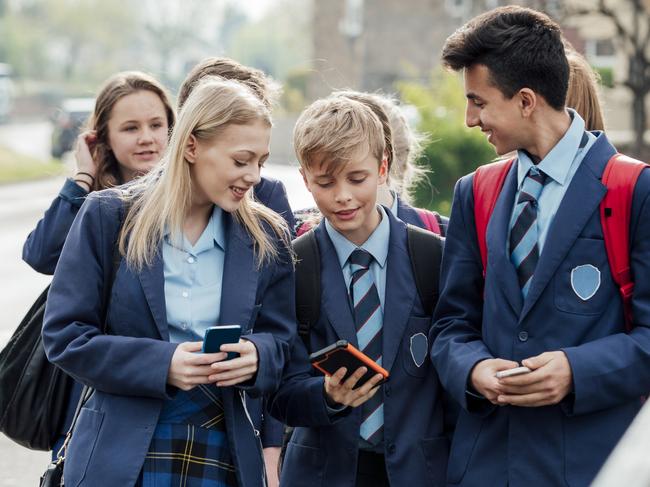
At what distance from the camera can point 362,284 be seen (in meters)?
3.76

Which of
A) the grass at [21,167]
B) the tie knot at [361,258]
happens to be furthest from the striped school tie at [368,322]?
the grass at [21,167]

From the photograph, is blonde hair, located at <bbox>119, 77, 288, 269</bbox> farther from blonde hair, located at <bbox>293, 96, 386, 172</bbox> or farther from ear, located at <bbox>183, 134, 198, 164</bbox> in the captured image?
blonde hair, located at <bbox>293, 96, 386, 172</bbox>

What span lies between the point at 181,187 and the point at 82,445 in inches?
31.5

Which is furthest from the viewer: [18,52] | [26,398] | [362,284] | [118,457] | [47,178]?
[18,52]

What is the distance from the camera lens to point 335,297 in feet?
12.2

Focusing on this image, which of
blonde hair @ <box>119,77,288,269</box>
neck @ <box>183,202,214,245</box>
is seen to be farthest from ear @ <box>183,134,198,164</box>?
neck @ <box>183,202,214,245</box>

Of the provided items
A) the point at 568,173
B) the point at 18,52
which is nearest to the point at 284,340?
the point at 568,173

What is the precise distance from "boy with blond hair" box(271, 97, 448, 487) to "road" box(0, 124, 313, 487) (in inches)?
147

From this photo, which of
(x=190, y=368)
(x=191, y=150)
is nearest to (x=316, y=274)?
(x=191, y=150)

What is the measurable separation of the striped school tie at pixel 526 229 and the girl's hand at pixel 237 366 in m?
0.80

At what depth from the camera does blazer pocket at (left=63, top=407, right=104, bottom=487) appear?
3.26 m

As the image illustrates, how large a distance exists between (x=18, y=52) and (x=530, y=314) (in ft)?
279

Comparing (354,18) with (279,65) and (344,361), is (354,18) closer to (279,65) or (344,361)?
(344,361)

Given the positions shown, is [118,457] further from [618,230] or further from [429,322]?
[618,230]
